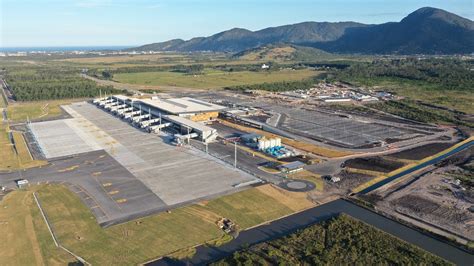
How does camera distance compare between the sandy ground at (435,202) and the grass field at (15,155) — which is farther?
the grass field at (15,155)

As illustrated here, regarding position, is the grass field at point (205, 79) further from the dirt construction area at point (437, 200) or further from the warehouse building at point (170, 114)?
the dirt construction area at point (437, 200)

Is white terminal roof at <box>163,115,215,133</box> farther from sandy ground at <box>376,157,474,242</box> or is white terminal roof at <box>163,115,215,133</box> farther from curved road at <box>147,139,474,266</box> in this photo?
sandy ground at <box>376,157,474,242</box>

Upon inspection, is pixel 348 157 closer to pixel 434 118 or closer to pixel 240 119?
pixel 240 119

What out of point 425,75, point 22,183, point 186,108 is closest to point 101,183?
point 22,183

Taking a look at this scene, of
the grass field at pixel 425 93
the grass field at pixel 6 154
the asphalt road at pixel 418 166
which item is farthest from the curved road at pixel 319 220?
the grass field at pixel 425 93

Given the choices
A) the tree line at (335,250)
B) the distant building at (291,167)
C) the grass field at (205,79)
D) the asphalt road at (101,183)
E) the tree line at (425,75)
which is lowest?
the asphalt road at (101,183)

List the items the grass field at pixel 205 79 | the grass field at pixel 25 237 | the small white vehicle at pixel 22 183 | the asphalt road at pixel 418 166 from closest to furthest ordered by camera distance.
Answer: the grass field at pixel 25 237
the small white vehicle at pixel 22 183
the asphalt road at pixel 418 166
the grass field at pixel 205 79

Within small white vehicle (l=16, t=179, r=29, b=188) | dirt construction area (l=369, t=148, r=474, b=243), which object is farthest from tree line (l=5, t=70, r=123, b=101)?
dirt construction area (l=369, t=148, r=474, b=243)
